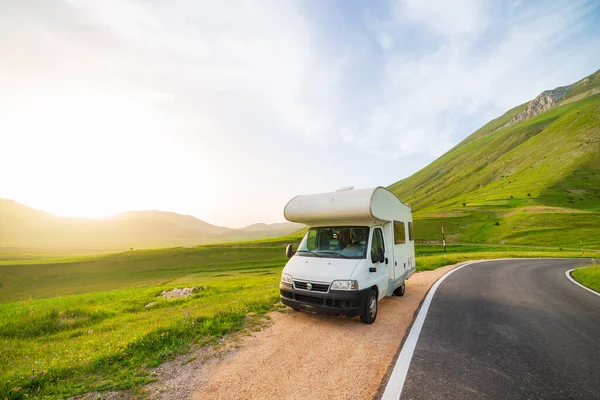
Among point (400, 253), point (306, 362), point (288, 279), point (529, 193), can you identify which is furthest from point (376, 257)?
point (529, 193)

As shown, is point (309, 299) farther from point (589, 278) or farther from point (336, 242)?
point (589, 278)

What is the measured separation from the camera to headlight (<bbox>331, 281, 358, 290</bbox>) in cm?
639

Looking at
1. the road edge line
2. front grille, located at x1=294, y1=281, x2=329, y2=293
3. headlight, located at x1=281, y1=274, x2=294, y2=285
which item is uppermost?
headlight, located at x1=281, y1=274, x2=294, y2=285

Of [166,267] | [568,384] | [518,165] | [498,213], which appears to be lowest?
[166,267]

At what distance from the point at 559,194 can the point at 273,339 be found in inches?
3337

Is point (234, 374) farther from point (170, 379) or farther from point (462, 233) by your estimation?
point (462, 233)

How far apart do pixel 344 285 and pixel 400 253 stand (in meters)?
4.11

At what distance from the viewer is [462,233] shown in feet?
176

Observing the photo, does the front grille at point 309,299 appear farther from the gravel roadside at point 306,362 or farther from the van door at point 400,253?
the van door at point 400,253

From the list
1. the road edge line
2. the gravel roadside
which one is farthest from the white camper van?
the road edge line

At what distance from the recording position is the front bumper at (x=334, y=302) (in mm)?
6305

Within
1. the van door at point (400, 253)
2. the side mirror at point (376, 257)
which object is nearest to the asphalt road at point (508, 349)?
the van door at point (400, 253)

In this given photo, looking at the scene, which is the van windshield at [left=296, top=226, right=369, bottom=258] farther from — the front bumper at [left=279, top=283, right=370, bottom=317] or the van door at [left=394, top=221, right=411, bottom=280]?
the van door at [left=394, top=221, right=411, bottom=280]

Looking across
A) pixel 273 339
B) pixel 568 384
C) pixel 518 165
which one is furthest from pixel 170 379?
pixel 518 165
